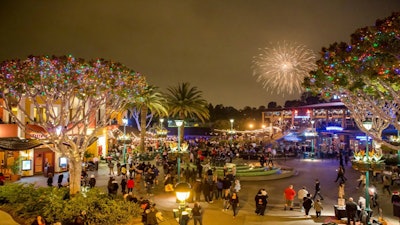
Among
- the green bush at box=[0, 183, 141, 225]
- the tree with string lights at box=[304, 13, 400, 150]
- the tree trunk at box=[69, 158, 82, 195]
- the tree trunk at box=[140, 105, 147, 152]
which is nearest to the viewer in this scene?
the tree with string lights at box=[304, 13, 400, 150]

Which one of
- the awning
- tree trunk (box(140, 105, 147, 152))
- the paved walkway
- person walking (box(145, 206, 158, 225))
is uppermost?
tree trunk (box(140, 105, 147, 152))

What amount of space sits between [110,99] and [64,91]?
106 inches

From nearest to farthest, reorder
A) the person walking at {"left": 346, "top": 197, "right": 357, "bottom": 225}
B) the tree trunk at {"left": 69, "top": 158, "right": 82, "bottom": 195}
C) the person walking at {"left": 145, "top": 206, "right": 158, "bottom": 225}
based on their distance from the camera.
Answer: the person walking at {"left": 145, "top": 206, "right": 158, "bottom": 225} → the person walking at {"left": 346, "top": 197, "right": 357, "bottom": 225} → the tree trunk at {"left": 69, "top": 158, "right": 82, "bottom": 195}

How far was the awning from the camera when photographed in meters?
25.6

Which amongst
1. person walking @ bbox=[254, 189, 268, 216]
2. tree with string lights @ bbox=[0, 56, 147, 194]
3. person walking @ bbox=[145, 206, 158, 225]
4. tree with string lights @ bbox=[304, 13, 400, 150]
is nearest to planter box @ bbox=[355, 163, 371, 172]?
tree with string lights @ bbox=[304, 13, 400, 150]

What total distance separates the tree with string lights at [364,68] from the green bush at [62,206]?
10.8m

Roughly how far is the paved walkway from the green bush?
0.80 meters

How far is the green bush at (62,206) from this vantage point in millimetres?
14766

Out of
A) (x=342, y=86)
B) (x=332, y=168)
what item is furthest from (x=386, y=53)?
(x=332, y=168)

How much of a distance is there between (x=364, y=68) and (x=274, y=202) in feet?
31.4

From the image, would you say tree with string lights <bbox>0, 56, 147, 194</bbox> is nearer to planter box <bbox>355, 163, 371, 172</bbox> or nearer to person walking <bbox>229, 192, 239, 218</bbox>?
person walking <bbox>229, 192, 239, 218</bbox>

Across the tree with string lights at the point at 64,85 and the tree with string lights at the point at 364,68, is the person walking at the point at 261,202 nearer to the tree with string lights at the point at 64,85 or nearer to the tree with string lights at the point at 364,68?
the tree with string lights at the point at 364,68

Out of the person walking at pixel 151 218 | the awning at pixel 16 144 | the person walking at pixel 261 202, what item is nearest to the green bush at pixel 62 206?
the person walking at pixel 151 218

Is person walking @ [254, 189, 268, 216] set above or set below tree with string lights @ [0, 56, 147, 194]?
below
